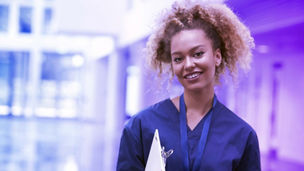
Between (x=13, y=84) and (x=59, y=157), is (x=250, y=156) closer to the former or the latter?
(x=59, y=157)

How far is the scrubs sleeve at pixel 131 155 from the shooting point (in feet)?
4.16

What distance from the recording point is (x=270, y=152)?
805cm

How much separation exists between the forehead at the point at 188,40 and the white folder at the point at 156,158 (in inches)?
10.9

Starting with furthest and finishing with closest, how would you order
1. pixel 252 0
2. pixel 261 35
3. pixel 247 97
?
pixel 247 97, pixel 261 35, pixel 252 0

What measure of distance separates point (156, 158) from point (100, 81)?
13.6 m

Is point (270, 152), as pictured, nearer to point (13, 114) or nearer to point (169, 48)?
point (169, 48)

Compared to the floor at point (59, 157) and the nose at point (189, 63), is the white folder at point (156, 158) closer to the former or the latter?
the nose at point (189, 63)

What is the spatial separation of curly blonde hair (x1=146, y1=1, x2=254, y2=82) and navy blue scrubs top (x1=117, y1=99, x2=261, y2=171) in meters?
0.22

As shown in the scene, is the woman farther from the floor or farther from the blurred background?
the floor

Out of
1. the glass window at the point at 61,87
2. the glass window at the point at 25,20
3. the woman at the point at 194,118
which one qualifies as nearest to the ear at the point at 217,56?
the woman at the point at 194,118

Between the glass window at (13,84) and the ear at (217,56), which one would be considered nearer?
the ear at (217,56)

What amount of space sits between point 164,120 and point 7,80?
16954 millimetres

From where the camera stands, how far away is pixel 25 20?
16531 millimetres

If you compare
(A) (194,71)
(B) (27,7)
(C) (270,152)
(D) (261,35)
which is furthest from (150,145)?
(B) (27,7)
